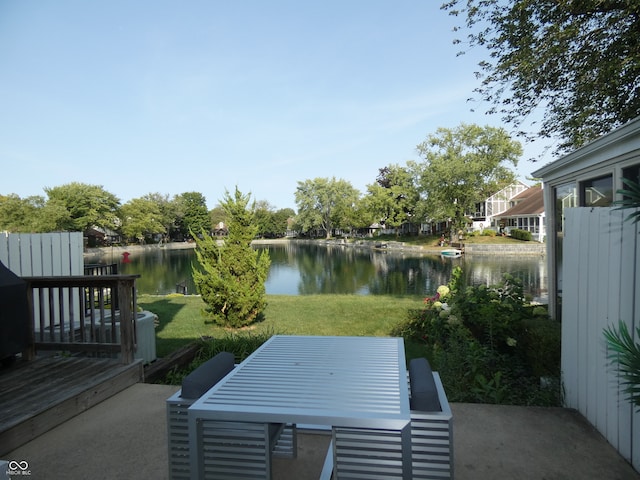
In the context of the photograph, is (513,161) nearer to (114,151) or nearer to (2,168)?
(114,151)

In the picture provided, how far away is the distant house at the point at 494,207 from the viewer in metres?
41.3

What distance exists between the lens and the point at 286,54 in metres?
13.1

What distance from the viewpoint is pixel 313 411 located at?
53.2 inches

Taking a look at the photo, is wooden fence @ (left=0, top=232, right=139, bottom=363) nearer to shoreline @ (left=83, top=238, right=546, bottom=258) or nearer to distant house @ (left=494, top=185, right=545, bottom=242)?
shoreline @ (left=83, top=238, right=546, bottom=258)

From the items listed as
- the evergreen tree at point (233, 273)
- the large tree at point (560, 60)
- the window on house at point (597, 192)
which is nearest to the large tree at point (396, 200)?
the large tree at point (560, 60)

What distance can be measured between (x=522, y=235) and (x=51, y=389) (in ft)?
114

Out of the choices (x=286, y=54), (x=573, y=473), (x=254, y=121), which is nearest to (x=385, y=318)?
(x=573, y=473)

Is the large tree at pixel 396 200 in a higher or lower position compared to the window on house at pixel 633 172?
higher

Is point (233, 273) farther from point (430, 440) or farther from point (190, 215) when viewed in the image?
point (190, 215)

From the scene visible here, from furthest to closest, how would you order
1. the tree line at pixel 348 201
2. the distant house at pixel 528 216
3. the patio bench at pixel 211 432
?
the tree line at pixel 348 201 → the distant house at pixel 528 216 → the patio bench at pixel 211 432

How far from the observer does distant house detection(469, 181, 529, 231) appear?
4128 cm

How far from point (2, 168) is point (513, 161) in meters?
43.8

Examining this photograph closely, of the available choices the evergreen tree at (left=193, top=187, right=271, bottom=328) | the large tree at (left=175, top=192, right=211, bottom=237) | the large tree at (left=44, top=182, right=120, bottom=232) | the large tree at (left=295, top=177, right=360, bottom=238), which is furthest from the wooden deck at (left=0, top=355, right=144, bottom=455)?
the large tree at (left=175, top=192, right=211, bottom=237)

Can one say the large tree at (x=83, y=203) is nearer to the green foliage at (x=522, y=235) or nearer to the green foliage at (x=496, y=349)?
the green foliage at (x=496, y=349)
